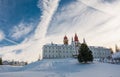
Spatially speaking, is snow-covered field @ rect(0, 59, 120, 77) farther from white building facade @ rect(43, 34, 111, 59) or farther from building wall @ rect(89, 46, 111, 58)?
building wall @ rect(89, 46, 111, 58)

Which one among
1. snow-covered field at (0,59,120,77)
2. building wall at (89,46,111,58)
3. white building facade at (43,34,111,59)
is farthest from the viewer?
building wall at (89,46,111,58)

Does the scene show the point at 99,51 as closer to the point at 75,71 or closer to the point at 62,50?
the point at 62,50

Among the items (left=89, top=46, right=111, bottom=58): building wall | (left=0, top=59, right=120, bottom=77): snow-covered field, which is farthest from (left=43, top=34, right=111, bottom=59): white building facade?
(left=0, top=59, right=120, bottom=77): snow-covered field

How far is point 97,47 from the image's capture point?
560 ft

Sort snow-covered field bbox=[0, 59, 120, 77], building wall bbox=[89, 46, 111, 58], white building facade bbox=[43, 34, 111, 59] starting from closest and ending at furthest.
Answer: snow-covered field bbox=[0, 59, 120, 77] < white building facade bbox=[43, 34, 111, 59] < building wall bbox=[89, 46, 111, 58]

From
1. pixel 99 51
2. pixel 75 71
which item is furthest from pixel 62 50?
pixel 75 71

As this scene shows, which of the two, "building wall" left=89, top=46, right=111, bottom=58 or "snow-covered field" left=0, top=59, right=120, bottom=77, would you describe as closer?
"snow-covered field" left=0, top=59, right=120, bottom=77

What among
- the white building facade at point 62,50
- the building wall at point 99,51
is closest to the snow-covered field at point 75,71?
the white building facade at point 62,50

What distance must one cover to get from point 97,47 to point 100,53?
567 cm

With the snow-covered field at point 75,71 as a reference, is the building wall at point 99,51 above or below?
above

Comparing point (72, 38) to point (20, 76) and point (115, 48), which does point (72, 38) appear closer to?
point (115, 48)

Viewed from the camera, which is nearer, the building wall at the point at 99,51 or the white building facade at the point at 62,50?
the white building facade at the point at 62,50

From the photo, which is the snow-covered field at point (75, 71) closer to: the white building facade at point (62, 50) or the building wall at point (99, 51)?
the white building facade at point (62, 50)

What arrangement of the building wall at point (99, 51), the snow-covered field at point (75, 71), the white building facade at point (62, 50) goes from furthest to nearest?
the building wall at point (99, 51) < the white building facade at point (62, 50) < the snow-covered field at point (75, 71)
